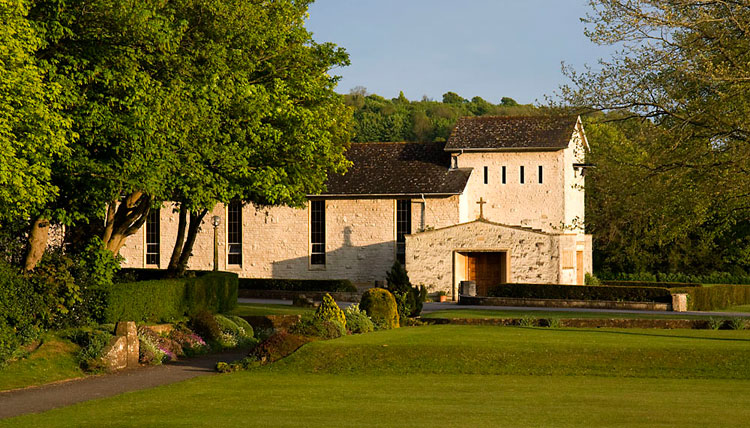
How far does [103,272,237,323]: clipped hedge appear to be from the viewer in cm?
2587

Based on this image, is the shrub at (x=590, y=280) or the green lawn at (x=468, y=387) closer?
the green lawn at (x=468, y=387)

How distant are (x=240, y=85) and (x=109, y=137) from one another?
4.61 meters

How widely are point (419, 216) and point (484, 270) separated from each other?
497 centimetres

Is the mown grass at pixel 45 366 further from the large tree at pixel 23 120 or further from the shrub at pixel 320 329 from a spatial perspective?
the shrub at pixel 320 329

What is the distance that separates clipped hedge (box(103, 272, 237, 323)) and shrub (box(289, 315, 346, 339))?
4.21m

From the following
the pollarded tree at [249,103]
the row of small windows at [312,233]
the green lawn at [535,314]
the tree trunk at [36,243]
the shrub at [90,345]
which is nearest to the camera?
the shrub at [90,345]

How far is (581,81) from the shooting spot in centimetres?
2517

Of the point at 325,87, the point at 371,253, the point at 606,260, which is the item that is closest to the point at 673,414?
the point at 325,87

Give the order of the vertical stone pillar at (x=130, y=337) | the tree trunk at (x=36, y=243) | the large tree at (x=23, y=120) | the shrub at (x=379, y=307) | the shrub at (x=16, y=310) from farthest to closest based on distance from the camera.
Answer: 1. the shrub at (x=379, y=307)
2. the tree trunk at (x=36, y=243)
3. the vertical stone pillar at (x=130, y=337)
4. the shrub at (x=16, y=310)
5. the large tree at (x=23, y=120)

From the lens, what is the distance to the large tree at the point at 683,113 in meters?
23.5

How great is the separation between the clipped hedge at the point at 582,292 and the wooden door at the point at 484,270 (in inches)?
169

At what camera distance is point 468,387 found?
19203 millimetres

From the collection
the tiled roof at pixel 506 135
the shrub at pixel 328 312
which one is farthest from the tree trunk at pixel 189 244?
the tiled roof at pixel 506 135

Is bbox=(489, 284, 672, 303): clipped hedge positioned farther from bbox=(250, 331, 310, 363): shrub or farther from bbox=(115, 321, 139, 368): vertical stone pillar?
bbox=(115, 321, 139, 368): vertical stone pillar
